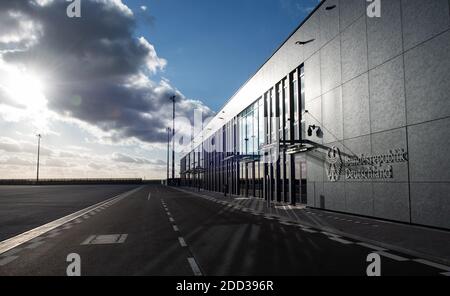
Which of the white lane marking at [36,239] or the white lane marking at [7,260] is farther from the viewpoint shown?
the white lane marking at [36,239]

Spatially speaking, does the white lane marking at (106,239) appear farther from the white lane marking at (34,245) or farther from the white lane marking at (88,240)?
the white lane marking at (34,245)

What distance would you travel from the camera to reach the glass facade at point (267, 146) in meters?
23.6

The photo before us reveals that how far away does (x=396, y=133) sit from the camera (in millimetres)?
13906

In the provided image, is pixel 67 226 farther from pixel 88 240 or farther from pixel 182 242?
pixel 182 242

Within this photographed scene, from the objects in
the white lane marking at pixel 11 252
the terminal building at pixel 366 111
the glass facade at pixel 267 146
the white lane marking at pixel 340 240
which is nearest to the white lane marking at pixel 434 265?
the white lane marking at pixel 340 240

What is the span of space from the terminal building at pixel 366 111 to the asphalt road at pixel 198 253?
4.27 metres

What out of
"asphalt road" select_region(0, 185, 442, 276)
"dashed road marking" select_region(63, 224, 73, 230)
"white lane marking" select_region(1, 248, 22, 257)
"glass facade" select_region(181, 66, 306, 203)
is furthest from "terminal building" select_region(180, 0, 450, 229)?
"white lane marking" select_region(1, 248, 22, 257)

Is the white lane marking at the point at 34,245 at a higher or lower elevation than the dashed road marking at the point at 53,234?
higher

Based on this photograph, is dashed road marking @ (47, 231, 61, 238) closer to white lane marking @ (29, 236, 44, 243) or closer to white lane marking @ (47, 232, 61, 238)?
white lane marking @ (47, 232, 61, 238)

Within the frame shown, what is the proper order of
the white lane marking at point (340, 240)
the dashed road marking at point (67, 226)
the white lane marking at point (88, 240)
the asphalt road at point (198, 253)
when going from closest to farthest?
the asphalt road at point (198, 253)
the white lane marking at point (340, 240)
the white lane marking at point (88, 240)
the dashed road marking at point (67, 226)

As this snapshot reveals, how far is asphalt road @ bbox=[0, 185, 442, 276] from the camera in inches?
271
